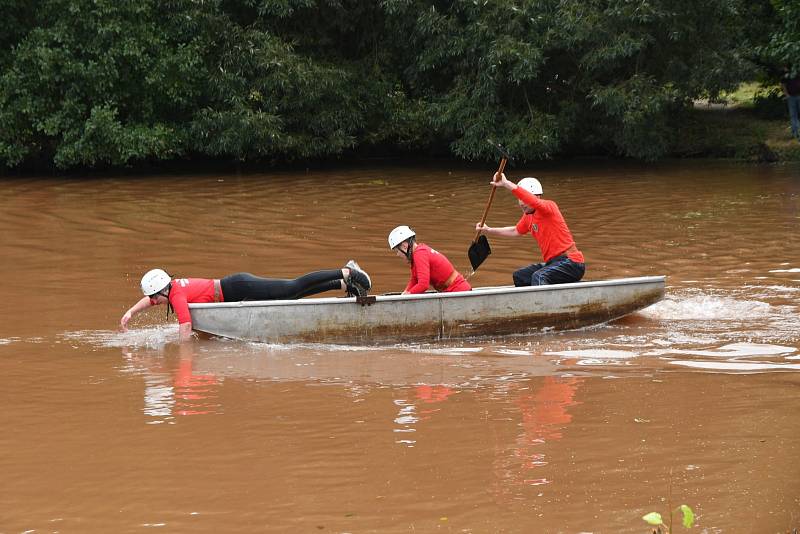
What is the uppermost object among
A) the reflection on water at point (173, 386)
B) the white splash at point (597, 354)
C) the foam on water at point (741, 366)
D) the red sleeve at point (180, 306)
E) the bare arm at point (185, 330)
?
the red sleeve at point (180, 306)

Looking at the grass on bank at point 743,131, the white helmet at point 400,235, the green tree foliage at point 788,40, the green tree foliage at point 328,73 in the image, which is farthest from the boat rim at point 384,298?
the grass on bank at point 743,131

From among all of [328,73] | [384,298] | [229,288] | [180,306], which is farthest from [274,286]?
[328,73]

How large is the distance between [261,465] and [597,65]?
18.6m

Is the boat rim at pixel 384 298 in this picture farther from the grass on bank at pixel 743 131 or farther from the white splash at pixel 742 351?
the grass on bank at pixel 743 131

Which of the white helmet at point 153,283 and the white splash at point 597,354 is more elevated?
the white helmet at point 153,283

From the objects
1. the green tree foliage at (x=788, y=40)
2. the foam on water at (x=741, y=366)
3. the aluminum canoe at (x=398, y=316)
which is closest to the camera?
the foam on water at (x=741, y=366)

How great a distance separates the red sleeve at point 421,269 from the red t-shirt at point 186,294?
1.93 m

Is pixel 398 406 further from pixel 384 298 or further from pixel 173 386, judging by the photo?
pixel 384 298

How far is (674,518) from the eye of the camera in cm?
598

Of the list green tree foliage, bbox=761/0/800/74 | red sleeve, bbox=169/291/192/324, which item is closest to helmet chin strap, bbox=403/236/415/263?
red sleeve, bbox=169/291/192/324

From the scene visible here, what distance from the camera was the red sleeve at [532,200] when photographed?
34.7 ft

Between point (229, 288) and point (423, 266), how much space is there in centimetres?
191

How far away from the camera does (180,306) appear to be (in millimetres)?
10133

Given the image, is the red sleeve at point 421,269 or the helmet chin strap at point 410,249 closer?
the red sleeve at point 421,269
